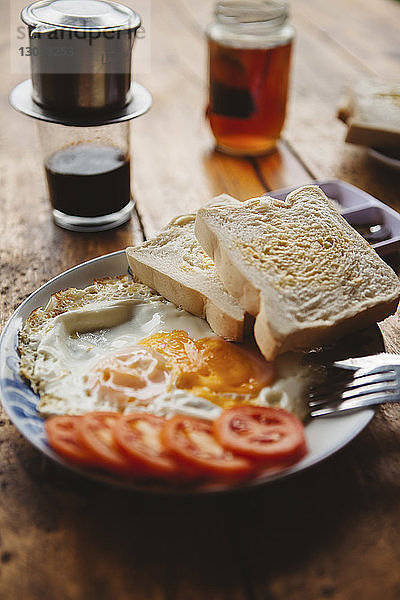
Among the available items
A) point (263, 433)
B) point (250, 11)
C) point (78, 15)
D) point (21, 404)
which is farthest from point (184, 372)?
point (250, 11)

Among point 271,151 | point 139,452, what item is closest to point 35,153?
point 271,151

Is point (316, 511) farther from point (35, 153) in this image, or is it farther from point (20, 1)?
point (20, 1)

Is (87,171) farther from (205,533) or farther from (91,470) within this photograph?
(205,533)

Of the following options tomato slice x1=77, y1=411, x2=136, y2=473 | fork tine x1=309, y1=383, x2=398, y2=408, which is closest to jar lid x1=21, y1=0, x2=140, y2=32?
tomato slice x1=77, y1=411, x2=136, y2=473

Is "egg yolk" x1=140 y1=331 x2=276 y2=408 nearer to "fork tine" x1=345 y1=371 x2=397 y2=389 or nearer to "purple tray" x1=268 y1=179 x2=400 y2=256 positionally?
"fork tine" x1=345 y1=371 x2=397 y2=389

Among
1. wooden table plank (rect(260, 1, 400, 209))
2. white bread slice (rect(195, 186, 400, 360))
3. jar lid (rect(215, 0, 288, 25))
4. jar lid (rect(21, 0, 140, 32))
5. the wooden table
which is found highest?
jar lid (rect(21, 0, 140, 32))
